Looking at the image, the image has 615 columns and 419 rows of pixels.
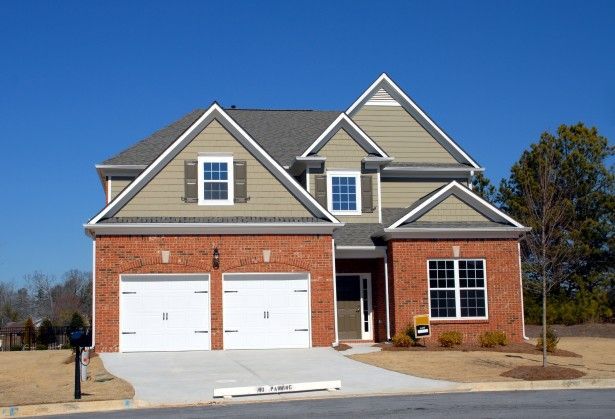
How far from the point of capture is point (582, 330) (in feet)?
117

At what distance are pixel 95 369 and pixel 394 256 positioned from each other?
394 inches

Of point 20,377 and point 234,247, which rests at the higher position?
point 234,247

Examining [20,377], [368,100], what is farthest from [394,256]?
[20,377]

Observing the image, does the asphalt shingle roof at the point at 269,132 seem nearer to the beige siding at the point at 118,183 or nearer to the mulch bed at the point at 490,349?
the beige siding at the point at 118,183

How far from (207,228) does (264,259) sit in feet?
6.57

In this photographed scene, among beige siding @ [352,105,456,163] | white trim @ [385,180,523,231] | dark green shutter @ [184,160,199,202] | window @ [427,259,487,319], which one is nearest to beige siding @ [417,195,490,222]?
white trim @ [385,180,523,231]

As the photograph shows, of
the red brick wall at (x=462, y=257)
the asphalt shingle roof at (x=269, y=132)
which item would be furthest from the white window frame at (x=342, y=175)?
the red brick wall at (x=462, y=257)

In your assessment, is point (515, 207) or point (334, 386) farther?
point (515, 207)

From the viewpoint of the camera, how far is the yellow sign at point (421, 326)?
2530 centimetres

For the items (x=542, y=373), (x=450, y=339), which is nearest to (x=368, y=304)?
(x=450, y=339)

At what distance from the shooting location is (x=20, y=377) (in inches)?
816

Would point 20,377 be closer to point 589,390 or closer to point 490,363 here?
point 490,363

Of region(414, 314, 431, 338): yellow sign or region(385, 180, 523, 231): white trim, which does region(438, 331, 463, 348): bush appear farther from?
region(385, 180, 523, 231): white trim

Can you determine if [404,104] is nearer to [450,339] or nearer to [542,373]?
[450,339]
